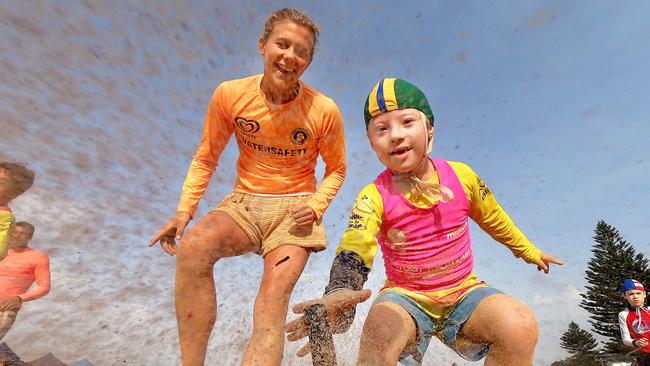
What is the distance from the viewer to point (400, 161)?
8.44 ft

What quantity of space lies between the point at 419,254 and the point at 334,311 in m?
0.89

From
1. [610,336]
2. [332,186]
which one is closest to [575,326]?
[610,336]

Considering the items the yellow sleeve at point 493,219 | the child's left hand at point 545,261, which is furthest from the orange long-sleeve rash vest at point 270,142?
the child's left hand at point 545,261

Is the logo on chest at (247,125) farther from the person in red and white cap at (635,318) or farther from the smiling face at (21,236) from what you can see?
the person in red and white cap at (635,318)

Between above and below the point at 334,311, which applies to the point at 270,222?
above

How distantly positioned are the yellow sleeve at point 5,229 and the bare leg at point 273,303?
3778 millimetres

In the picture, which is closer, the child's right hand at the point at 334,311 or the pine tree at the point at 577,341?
the child's right hand at the point at 334,311

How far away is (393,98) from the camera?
8.66 feet

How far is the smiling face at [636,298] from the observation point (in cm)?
743

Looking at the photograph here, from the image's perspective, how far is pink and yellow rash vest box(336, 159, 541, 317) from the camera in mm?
2477

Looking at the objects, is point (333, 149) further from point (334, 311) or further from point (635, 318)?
point (635, 318)

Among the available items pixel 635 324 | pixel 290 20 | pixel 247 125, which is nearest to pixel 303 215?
pixel 247 125

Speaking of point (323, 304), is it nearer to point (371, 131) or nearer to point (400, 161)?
point (400, 161)

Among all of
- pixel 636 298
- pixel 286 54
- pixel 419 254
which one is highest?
pixel 636 298
